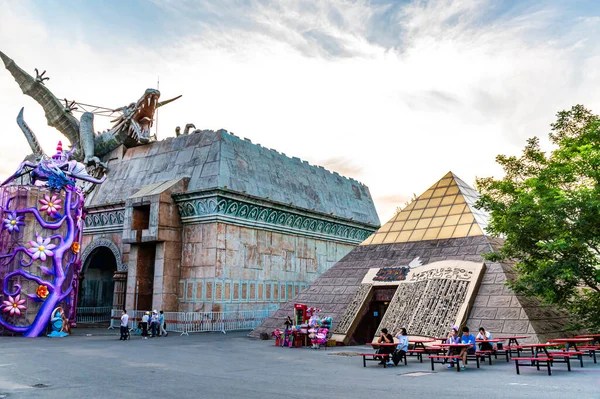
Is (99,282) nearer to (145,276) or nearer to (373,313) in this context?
(145,276)

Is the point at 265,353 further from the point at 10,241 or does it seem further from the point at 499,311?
the point at 10,241

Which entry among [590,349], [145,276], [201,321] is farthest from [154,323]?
[590,349]

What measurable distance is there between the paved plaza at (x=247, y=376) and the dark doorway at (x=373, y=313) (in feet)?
8.76

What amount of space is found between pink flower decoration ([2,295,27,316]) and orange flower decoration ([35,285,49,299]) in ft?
2.14

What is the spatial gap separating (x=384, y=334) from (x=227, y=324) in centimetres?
1357

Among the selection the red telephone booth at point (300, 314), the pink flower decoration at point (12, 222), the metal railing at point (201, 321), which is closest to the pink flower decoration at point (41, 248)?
the pink flower decoration at point (12, 222)

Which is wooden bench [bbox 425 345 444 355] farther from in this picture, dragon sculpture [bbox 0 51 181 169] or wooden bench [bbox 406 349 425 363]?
dragon sculpture [bbox 0 51 181 169]

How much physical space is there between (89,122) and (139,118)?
3670 millimetres

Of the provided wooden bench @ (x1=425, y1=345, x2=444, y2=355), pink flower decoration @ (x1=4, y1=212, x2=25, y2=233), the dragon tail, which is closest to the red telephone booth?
wooden bench @ (x1=425, y1=345, x2=444, y2=355)

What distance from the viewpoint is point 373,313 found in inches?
842

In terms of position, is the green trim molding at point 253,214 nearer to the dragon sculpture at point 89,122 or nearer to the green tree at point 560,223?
the dragon sculpture at point 89,122

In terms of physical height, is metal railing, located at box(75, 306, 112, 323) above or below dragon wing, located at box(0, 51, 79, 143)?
below

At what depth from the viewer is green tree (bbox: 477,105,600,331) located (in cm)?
1524

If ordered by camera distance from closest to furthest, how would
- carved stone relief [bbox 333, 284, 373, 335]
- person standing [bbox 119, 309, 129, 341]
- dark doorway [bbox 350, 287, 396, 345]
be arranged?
carved stone relief [bbox 333, 284, 373, 335]
dark doorway [bbox 350, 287, 396, 345]
person standing [bbox 119, 309, 129, 341]
